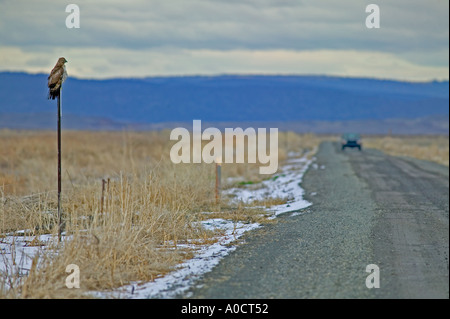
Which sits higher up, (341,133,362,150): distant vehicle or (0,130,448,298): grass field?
(341,133,362,150): distant vehicle

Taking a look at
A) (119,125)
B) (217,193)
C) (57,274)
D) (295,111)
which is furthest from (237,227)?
(295,111)

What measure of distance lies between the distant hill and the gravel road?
156 meters

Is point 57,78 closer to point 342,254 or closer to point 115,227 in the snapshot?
point 115,227

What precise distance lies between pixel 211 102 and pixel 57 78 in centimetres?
17629

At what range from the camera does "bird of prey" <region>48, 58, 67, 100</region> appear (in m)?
8.34

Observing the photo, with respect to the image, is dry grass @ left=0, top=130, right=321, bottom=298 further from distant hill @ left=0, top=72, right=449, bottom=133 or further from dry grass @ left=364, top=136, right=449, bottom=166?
distant hill @ left=0, top=72, right=449, bottom=133

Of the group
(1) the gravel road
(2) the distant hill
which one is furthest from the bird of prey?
(2) the distant hill

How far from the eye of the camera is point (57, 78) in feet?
27.4

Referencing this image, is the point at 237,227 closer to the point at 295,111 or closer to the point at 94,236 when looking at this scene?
the point at 94,236

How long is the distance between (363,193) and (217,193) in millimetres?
4241

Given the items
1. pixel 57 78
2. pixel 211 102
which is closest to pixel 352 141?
pixel 57 78

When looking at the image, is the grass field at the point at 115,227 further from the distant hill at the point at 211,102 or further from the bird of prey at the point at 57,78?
the distant hill at the point at 211,102

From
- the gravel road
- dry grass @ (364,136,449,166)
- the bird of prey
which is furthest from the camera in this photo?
dry grass @ (364,136,449,166)
